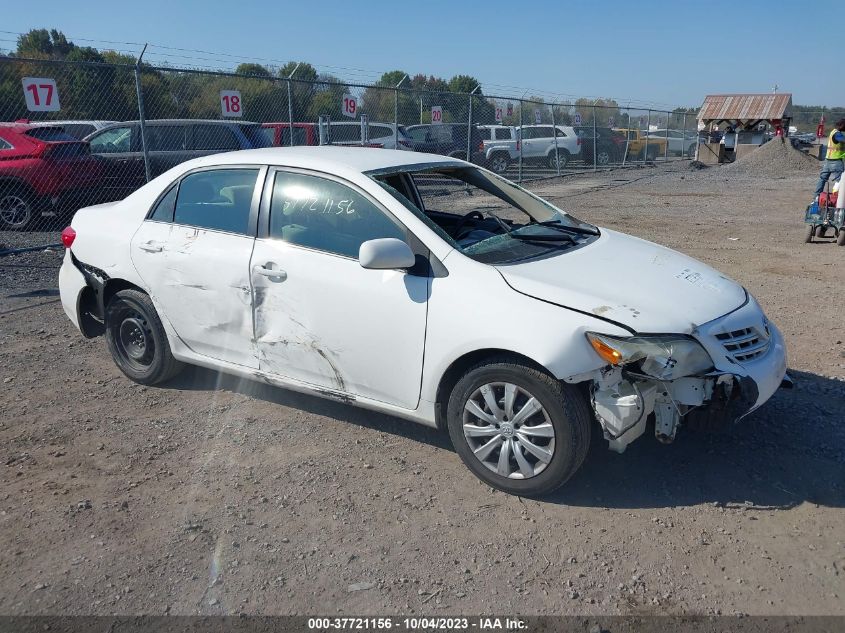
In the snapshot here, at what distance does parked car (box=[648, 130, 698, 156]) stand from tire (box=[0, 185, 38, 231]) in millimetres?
29089

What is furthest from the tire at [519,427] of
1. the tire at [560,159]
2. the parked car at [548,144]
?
the tire at [560,159]

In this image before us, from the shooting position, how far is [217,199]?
4805 mm

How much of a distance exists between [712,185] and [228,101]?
15.1 meters

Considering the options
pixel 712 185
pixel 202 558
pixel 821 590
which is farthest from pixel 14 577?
pixel 712 185

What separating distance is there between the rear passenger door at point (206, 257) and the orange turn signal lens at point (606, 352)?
2.08m

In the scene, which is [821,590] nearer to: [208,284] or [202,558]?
[202,558]

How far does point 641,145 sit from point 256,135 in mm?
22990

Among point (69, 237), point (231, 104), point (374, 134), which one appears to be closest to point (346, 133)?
point (374, 134)

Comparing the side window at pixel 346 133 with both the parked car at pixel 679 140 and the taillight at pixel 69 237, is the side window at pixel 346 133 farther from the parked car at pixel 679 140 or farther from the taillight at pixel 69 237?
the parked car at pixel 679 140

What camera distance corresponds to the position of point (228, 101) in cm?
1215

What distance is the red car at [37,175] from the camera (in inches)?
440

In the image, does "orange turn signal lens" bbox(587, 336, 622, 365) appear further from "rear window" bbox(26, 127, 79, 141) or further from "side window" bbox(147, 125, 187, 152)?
"side window" bbox(147, 125, 187, 152)

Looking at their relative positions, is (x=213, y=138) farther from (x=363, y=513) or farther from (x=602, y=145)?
(x=602, y=145)

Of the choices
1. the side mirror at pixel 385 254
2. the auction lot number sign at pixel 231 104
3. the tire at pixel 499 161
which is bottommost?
the tire at pixel 499 161
